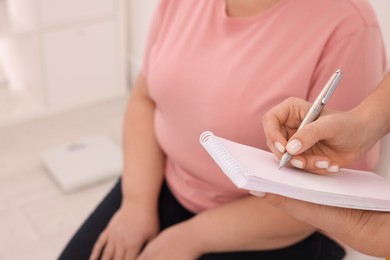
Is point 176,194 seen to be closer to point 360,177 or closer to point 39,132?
point 360,177

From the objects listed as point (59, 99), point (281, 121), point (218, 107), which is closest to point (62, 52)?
point (59, 99)

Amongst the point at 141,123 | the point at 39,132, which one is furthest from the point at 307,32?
the point at 39,132

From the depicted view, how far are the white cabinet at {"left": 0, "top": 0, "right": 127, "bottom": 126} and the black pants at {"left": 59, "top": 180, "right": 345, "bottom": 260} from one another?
1.15 meters

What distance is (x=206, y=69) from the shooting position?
996 millimetres

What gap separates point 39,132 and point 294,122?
1.69 metres

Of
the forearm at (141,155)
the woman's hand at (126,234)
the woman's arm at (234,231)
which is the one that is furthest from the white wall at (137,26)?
the woman's arm at (234,231)

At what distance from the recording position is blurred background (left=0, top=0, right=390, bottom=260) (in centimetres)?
187

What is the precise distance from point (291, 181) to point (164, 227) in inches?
21.7

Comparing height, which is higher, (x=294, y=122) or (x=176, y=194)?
(x=294, y=122)

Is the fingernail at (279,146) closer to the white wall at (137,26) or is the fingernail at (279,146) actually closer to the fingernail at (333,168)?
the fingernail at (333,168)

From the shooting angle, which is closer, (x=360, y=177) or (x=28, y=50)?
(x=360, y=177)

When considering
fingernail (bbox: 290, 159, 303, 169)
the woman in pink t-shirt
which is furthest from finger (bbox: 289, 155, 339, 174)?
the woman in pink t-shirt

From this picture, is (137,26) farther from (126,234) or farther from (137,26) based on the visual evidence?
(126,234)

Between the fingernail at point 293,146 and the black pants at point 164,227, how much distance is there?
1.29 ft
